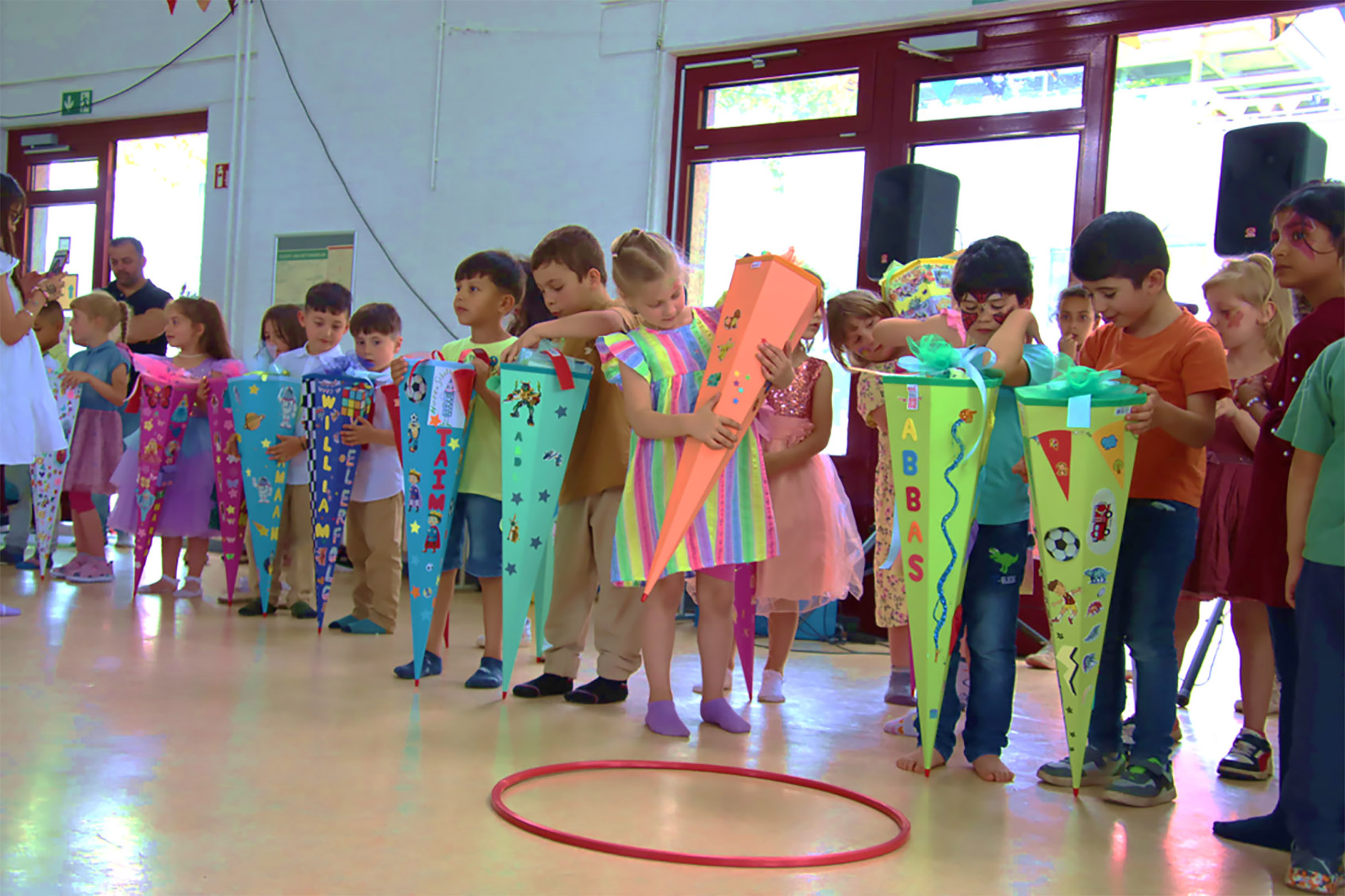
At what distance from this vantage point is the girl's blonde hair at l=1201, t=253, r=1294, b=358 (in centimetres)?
307

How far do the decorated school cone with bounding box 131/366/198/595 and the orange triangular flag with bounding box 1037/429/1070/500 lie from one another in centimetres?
315

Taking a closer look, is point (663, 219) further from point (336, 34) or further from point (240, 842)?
point (240, 842)

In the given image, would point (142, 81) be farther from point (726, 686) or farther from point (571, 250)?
point (726, 686)

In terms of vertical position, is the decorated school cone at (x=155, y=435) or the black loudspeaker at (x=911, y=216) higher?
the black loudspeaker at (x=911, y=216)

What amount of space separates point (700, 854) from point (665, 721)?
83cm

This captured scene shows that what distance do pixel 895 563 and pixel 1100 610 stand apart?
88cm

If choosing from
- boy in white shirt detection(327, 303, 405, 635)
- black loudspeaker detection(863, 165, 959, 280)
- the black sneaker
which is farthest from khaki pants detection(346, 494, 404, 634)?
black loudspeaker detection(863, 165, 959, 280)

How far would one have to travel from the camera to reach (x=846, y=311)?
3.36 m

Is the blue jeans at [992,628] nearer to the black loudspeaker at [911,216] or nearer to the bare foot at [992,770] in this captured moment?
the bare foot at [992,770]

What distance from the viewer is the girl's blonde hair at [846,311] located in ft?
11.0

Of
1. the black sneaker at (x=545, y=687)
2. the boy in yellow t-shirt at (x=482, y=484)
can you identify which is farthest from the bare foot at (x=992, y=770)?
the boy in yellow t-shirt at (x=482, y=484)

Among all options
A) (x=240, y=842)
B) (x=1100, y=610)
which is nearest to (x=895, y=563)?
(x=1100, y=610)

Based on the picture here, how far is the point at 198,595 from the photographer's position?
429 centimetres

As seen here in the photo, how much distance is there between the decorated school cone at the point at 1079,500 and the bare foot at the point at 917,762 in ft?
1.00
